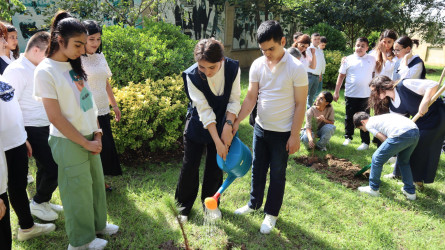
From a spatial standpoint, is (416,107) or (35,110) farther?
→ (416,107)

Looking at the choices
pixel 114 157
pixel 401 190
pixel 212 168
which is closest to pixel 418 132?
pixel 401 190

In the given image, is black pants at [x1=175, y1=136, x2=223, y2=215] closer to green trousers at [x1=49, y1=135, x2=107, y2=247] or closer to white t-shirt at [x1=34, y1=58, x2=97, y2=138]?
green trousers at [x1=49, y1=135, x2=107, y2=247]

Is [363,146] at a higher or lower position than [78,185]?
lower

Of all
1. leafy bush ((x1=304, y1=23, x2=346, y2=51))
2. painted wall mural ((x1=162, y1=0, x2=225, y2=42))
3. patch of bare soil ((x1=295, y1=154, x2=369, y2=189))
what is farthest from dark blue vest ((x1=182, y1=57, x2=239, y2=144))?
leafy bush ((x1=304, y1=23, x2=346, y2=51))

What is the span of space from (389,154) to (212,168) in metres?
2.02

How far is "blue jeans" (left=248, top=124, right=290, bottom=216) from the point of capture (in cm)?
284

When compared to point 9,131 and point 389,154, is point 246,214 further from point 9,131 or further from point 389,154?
point 9,131

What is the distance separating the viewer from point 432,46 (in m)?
19.2

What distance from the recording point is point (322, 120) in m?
5.17

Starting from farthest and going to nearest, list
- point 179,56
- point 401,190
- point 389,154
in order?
point 179,56 < point 401,190 < point 389,154

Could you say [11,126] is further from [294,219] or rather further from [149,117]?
[294,219]

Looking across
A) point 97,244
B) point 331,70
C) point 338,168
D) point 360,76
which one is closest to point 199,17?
point 331,70

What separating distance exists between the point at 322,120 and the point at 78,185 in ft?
Result: 12.9

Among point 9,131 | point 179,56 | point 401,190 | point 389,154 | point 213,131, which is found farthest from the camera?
point 179,56
